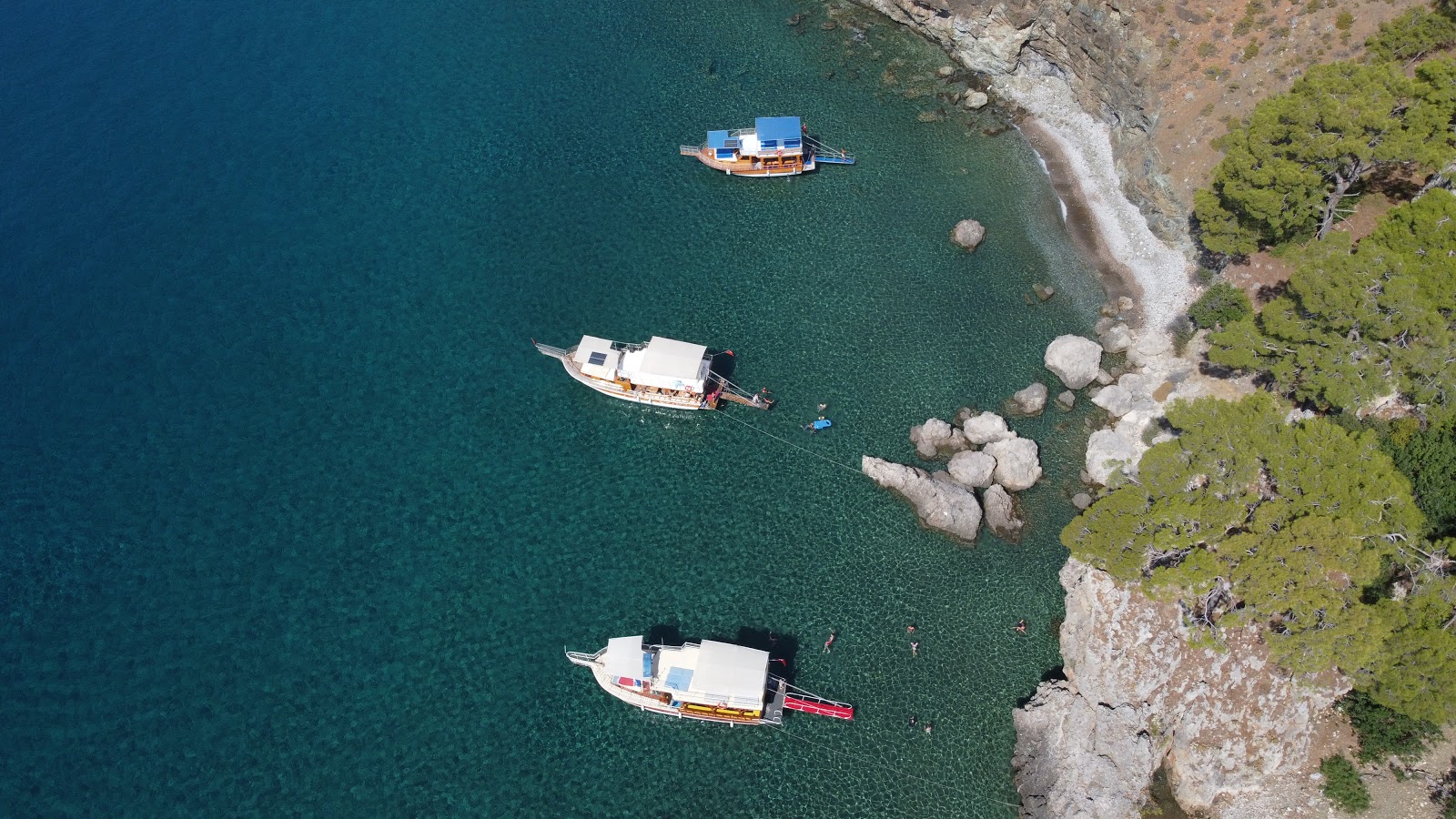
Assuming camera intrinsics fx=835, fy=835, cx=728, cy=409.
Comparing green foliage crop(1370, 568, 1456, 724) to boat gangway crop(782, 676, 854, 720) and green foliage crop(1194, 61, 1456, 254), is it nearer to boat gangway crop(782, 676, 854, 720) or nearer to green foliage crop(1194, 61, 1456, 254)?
green foliage crop(1194, 61, 1456, 254)

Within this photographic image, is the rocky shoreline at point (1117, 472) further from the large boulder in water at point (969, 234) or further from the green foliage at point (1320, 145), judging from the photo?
the large boulder in water at point (969, 234)

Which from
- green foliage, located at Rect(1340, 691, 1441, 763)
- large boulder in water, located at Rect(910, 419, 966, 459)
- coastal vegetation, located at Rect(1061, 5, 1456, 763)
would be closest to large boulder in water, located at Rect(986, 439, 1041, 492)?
large boulder in water, located at Rect(910, 419, 966, 459)

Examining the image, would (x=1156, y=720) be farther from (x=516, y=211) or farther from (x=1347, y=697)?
(x=516, y=211)

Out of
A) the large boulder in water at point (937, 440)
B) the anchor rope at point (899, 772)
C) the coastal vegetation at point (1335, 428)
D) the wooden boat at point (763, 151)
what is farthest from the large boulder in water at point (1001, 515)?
the wooden boat at point (763, 151)

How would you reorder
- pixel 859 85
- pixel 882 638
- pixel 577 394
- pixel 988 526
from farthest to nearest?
pixel 859 85
pixel 577 394
pixel 988 526
pixel 882 638

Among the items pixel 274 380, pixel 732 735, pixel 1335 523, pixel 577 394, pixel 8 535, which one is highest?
pixel 1335 523

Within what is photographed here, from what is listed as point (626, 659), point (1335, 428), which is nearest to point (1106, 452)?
point (1335, 428)

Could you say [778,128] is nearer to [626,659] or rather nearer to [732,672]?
[732,672]

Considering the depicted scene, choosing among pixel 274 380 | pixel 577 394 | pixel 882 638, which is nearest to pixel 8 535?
pixel 274 380
